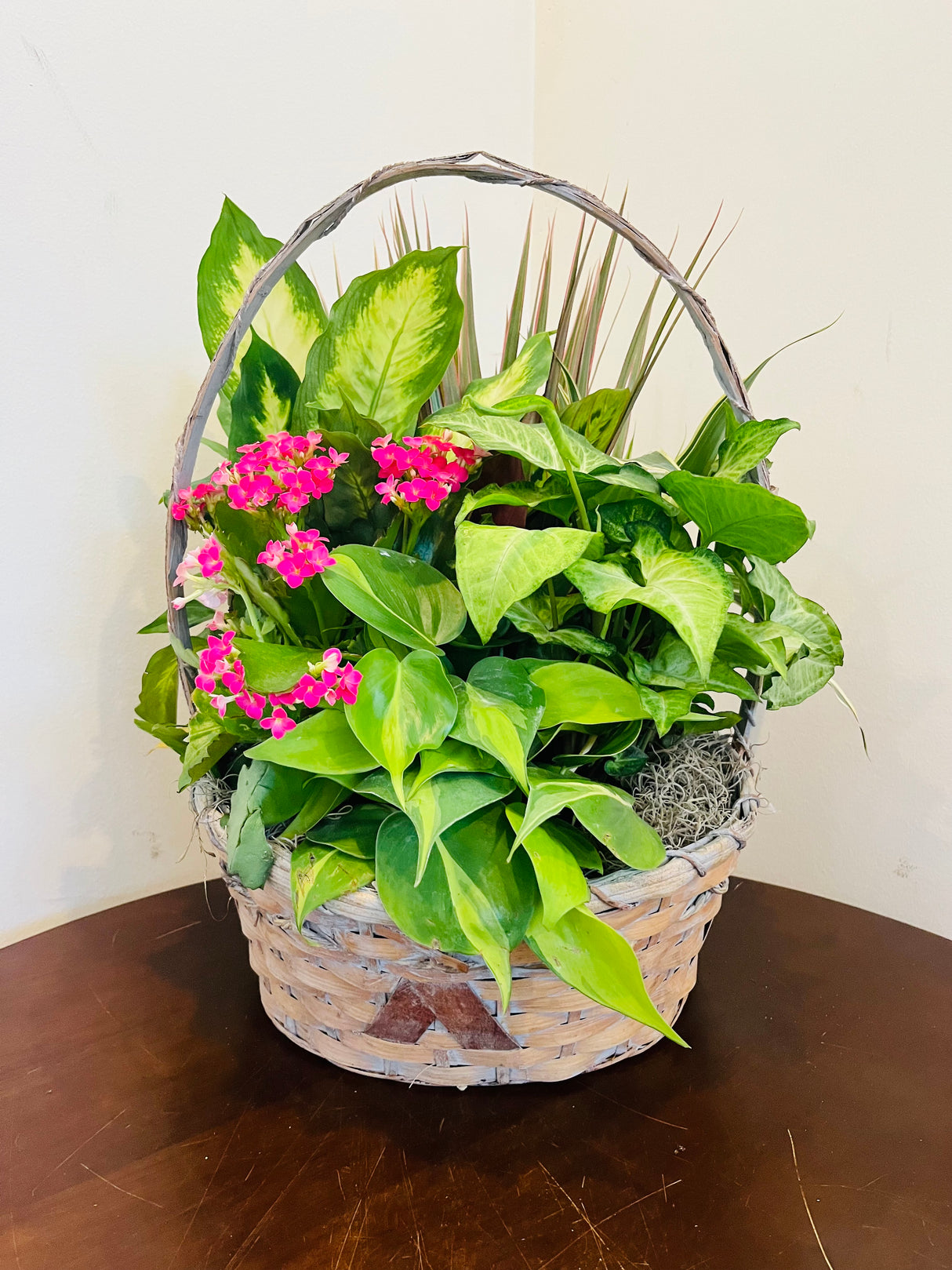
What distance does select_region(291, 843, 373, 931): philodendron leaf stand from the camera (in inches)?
17.8

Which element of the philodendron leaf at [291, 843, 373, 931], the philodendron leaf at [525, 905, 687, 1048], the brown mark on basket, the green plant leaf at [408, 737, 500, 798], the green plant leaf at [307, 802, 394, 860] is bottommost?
the brown mark on basket

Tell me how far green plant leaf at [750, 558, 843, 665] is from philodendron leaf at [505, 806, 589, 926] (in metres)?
0.23

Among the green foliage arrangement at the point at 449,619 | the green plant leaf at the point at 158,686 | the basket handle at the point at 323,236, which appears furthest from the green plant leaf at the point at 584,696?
the green plant leaf at the point at 158,686

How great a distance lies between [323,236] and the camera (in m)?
0.54

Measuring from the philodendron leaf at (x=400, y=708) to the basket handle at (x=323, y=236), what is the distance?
0.17 m

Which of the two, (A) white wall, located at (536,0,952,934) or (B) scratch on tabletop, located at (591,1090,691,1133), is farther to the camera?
(A) white wall, located at (536,0,952,934)

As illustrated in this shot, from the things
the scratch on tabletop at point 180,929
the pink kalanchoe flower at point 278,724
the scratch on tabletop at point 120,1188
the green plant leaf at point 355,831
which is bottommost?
the scratch on tabletop at point 180,929

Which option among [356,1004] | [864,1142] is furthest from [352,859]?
[864,1142]

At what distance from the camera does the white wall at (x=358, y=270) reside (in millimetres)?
762

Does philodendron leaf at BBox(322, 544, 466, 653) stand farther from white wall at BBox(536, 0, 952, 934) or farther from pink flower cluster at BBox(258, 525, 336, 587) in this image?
white wall at BBox(536, 0, 952, 934)

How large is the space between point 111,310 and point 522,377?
48cm

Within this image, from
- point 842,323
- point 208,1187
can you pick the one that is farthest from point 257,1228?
point 842,323

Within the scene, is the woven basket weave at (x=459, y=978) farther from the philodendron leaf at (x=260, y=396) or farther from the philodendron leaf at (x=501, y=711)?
the philodendron leaf at (x=260, y=396)

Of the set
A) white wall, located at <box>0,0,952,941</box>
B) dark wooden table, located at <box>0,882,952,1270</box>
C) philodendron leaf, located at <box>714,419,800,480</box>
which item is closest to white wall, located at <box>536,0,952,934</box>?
white wall, located at <box>0,0,952,941</box>
